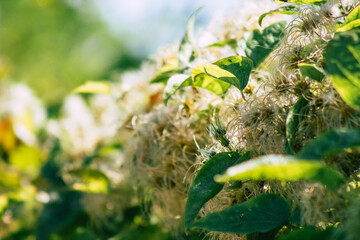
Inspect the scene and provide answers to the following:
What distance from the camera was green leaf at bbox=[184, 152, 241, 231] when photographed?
0.40 meters

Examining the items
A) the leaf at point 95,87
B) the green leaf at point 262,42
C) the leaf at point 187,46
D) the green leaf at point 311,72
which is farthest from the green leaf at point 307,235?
the leaf at point 95,87

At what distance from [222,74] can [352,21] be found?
0.17 meters

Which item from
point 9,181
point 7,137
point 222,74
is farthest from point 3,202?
Answer: point 222,74

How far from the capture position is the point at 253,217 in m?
0.40

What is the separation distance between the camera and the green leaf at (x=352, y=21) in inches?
15.3

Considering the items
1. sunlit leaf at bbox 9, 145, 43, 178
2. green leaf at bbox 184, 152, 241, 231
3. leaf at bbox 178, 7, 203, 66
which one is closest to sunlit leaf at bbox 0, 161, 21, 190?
sunlit leaf at bbox 9, 145, 43, 178

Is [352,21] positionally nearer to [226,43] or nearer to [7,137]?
[226,43]

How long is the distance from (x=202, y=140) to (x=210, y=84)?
0.35ft

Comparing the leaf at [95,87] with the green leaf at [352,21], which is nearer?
the green leaf at [352,21]

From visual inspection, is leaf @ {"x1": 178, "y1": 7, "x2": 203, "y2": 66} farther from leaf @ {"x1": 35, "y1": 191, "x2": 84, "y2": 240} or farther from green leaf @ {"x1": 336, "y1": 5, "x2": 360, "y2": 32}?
leaf @ {"x1": 35, "y1": 191, "x2": 84, "y2": 240}

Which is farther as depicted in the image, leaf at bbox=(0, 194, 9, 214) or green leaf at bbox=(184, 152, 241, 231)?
leaf at bbox=(0, 194, 9, 214)

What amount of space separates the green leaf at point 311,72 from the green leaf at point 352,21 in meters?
0.06

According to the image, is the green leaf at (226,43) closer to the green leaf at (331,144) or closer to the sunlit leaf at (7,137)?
the green leaf at (331,144)

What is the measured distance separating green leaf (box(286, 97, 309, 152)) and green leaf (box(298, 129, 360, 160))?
0.27 ft
